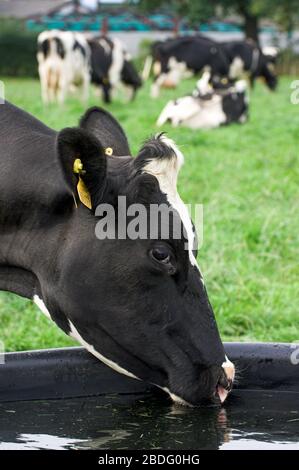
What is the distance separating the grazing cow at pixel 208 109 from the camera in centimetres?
1373

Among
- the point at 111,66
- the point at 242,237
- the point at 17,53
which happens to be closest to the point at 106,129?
the point at 242,237

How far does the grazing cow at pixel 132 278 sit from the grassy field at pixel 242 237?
169cm

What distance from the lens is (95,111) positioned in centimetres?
344

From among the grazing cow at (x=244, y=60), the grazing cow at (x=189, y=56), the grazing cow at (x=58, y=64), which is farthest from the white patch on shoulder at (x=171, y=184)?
the grazing cow at (x=244, y=60)

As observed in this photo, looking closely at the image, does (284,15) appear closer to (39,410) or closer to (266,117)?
(266,117)

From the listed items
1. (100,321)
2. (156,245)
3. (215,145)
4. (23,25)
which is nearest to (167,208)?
(156,245)

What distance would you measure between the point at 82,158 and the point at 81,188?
0.31 ft

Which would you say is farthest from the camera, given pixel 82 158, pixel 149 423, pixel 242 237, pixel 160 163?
pixel 242 237

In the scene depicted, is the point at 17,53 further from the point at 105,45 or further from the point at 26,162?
the point at 26,162

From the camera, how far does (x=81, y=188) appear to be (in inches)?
112

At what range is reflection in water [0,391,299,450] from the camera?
2949mm

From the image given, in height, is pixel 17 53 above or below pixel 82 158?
above

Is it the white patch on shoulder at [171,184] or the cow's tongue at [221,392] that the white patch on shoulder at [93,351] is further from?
the white patch on shoulder at [171,184]

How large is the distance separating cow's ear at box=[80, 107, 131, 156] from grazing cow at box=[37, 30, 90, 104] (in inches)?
606
